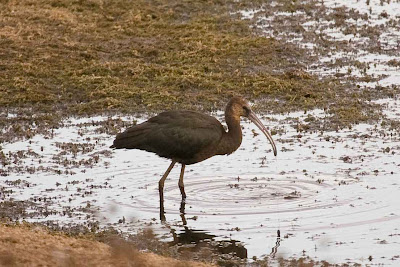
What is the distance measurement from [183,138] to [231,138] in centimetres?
59

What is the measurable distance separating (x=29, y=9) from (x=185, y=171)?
27.1 feet

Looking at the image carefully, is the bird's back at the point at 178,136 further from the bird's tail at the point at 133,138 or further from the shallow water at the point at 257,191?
the shallow water at the point at 257,191

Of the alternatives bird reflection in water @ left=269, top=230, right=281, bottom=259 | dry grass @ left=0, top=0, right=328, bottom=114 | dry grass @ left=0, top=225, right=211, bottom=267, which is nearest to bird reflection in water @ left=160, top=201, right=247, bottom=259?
bird reflection in water @ left=269, top=230, right=281, bottom=259

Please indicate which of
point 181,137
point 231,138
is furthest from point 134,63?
point 181,137

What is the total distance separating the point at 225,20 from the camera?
21.5 metres

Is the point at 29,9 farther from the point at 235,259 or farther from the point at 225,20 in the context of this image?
the point at 235,259

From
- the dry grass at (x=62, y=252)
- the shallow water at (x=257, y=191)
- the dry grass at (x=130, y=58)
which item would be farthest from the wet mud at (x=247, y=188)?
the dry grass at (x=62, y=252)

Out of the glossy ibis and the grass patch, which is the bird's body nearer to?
the glossy ibis

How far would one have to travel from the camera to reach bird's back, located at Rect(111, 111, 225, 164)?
12.7 meters

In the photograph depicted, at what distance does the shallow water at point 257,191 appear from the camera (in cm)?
1112

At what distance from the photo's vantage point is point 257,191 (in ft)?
42.0

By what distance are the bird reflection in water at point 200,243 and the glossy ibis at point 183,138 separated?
1.13 meters

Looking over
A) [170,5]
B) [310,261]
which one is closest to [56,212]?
[310,261]

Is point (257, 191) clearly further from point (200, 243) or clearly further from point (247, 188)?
point (200, 243)
